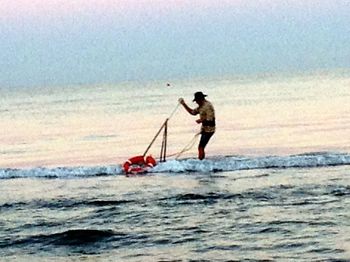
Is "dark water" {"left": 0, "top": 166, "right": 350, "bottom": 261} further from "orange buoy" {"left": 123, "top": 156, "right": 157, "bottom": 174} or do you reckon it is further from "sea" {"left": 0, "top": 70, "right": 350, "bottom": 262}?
"orange buoy" {"left": 123, "top": 156, "right": 157, "bottom": 174}

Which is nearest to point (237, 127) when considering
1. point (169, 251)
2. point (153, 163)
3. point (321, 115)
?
point (321, 115)

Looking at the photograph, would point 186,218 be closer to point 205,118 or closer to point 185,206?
point 185,206

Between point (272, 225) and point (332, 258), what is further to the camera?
point (272, 225)

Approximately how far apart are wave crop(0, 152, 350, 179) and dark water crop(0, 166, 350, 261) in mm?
921

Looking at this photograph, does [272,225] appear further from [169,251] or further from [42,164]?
[42,164]

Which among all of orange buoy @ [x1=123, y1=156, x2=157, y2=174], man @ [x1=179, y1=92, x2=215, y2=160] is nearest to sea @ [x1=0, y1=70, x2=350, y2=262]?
orange buoy @ [x1=123, y1=156, x2=157, y2=174]

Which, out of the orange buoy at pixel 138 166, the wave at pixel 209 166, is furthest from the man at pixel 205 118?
the orange buoy at pixel 138 166

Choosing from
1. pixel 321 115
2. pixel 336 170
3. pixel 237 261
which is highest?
pixel 321 115

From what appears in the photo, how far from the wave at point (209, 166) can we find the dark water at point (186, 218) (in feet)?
3.02

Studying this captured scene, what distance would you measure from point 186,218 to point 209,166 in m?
7.07

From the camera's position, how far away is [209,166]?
21.3 meters

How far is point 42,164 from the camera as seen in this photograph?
25562 millimetres

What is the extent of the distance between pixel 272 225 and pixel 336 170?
6.31 metres

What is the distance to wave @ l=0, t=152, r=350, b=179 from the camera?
20.7m
